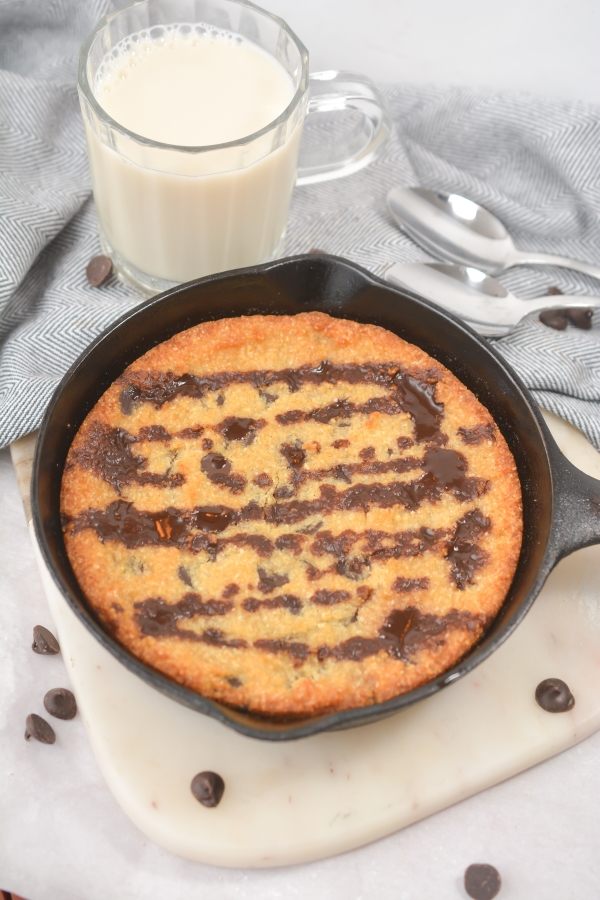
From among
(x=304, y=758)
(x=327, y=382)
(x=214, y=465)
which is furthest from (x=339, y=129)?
(x=304, y=758)

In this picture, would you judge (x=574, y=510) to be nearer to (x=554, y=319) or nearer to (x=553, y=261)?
(x=554, y=319)

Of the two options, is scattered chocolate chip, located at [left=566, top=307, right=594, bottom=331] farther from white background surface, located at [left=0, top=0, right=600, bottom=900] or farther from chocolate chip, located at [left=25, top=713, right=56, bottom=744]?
chocolate chip, located at [left=25, top=713, right=56, bottom=744]

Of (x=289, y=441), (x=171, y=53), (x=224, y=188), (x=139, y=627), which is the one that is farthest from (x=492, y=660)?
(x=171, y=53)

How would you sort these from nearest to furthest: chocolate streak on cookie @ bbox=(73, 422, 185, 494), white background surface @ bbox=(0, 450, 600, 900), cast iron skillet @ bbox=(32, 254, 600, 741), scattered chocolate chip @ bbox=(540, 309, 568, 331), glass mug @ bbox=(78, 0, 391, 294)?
1. cast iron skillet @ bbox=(32, 254, 600, 741)
2. white background surface @ bbox=(0, 450, 600, 900)
3. chocolate streak on cookie @ bbox=(73, 422, 185, 494)
4. glass mug @ bbox=(78, 0, 391, 294)
5. scattered chocolate chip @ bbox=(540, 309, 568, 331)

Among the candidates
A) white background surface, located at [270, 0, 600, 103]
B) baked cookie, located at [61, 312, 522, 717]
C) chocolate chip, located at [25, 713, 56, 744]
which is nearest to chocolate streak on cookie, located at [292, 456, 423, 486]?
baked cookie, located at [61, 312, 522, 717]

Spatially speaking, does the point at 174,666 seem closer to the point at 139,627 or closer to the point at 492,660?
the point at 139,627

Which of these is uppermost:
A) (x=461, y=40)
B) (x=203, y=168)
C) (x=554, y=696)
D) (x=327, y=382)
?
(x=461, y=40)

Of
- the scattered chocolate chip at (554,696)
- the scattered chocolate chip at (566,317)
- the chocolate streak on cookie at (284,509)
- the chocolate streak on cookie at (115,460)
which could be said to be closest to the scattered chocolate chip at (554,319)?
the scattered chocolate chip at (566,317)
